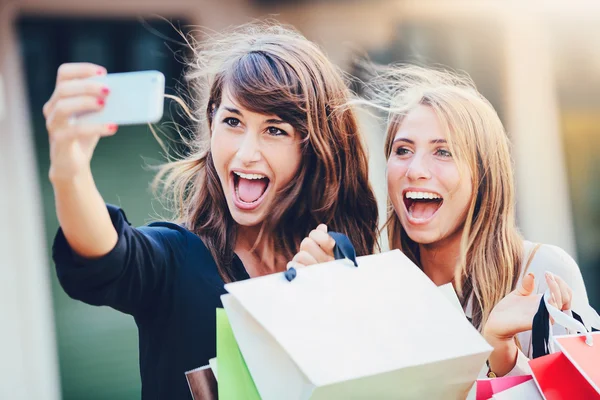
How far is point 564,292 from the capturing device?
4.91ft

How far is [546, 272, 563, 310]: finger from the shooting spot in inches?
58.0

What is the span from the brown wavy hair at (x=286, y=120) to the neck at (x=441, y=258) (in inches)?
8.4

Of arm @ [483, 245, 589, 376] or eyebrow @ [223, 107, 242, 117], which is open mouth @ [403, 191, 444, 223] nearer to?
arm @ [483, 245, 589, 376]

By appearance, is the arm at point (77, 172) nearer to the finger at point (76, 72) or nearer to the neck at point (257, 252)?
the finger at point (76, 72)

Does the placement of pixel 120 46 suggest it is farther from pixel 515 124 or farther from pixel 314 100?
pixel 515 124

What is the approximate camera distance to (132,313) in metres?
1.30

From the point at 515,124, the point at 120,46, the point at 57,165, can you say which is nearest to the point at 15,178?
the point at 57,165

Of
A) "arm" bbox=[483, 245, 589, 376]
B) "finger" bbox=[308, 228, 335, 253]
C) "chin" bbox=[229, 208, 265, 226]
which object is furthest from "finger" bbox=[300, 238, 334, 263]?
"arm" bbox=[483, 245, 589, 376]

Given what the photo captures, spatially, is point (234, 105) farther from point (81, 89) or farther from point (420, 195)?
point (420, 195)

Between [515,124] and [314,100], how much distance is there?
50 cm

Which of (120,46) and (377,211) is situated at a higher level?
(120,46)

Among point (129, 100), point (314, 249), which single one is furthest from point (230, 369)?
point (129, 100)

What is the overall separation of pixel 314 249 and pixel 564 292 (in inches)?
24.3

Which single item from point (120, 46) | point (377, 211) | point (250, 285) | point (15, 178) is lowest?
point (250, 285)
